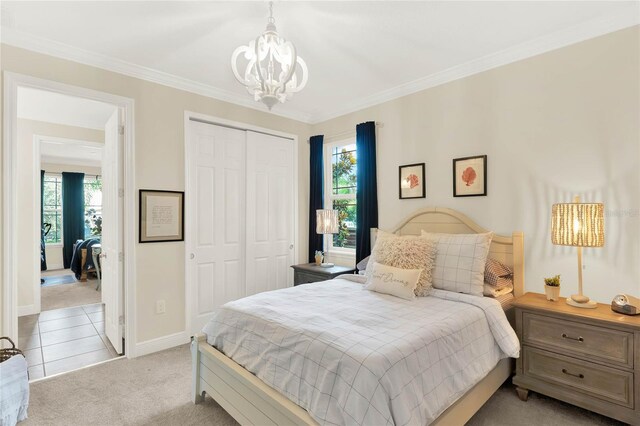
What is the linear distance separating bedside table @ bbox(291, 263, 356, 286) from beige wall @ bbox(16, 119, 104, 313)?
3.46m

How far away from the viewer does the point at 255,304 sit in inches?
82.7

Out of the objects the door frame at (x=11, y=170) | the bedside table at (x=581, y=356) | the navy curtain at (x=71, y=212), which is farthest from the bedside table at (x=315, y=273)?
the navy curtain at (x=71, y=212)

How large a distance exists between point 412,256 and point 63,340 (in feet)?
11.9

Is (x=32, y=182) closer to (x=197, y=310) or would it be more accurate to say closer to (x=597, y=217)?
(x=197, y=310)

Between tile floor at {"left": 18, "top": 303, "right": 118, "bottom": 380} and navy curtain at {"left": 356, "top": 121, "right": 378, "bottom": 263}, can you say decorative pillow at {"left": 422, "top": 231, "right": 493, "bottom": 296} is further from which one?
tile floor at {"left": 18, "top": 303, "right": 118, "bottom": 380}

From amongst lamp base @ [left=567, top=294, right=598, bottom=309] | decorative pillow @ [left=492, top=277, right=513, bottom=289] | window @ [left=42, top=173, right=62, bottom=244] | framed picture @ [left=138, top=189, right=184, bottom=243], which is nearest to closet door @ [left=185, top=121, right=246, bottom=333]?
framed picture @ [left=138, top=189, right=184, bottom=243]

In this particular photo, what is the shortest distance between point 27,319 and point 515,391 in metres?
5.30

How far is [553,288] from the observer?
222 cm

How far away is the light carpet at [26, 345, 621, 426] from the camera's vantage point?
1.99 metres

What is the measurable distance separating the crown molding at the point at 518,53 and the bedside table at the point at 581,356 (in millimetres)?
1914

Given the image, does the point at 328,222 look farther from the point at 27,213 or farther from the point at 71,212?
the point at 71,212

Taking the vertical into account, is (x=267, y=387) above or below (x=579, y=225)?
below

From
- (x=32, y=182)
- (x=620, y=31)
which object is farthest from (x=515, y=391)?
(x=32, y=182)

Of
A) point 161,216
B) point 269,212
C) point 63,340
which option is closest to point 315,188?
point 269,212
